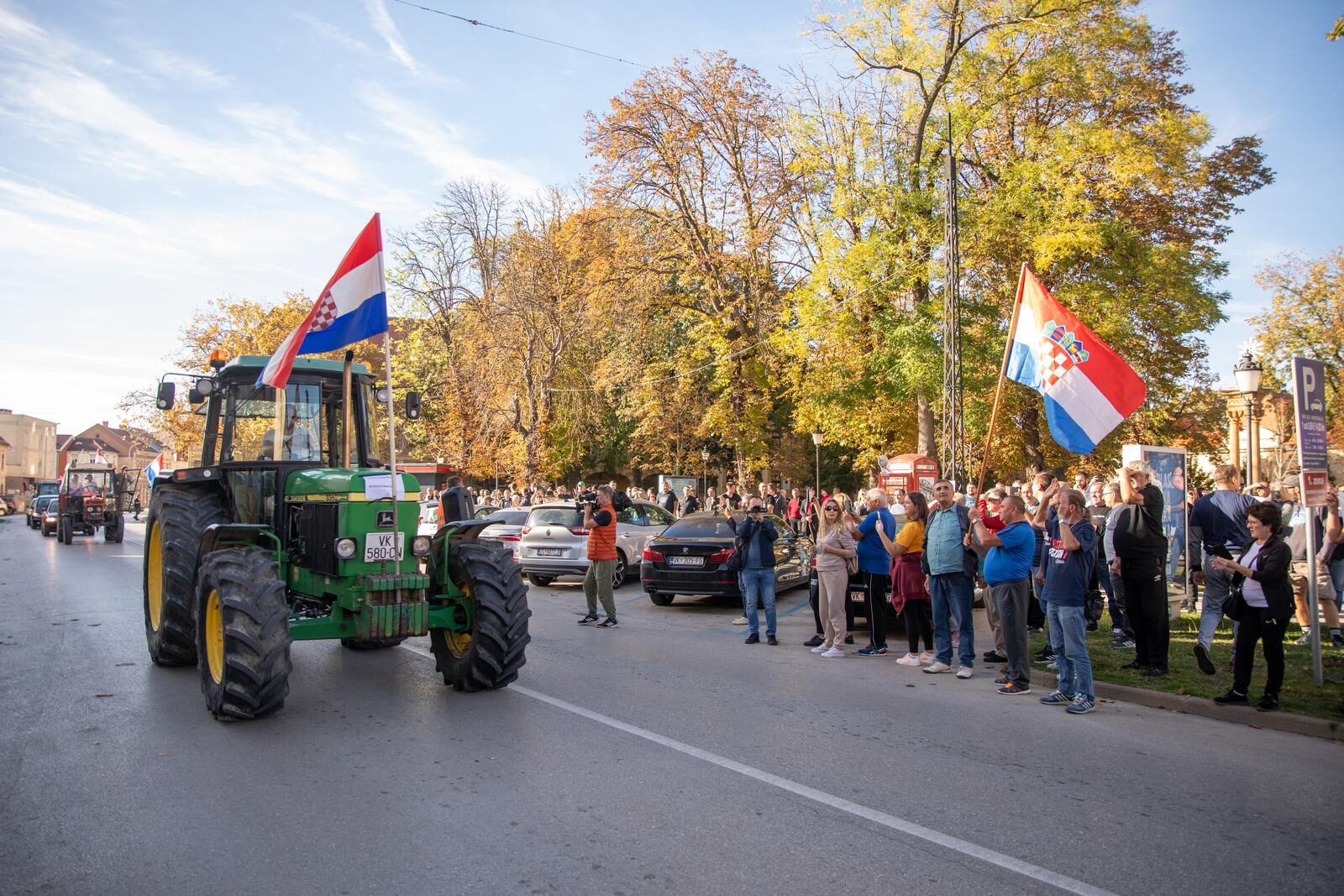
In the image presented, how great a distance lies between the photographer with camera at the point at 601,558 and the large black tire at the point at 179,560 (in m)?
4.73

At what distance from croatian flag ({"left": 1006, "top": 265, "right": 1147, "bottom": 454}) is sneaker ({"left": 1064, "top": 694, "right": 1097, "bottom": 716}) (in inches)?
125

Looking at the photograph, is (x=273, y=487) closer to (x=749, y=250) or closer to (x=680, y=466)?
(x=749, y=250)

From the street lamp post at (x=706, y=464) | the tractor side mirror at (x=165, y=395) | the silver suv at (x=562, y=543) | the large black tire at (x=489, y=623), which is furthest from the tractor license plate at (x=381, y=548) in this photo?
the street lamp post at (x=706, y=464)

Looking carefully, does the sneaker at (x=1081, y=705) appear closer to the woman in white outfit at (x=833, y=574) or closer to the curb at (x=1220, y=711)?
the curb at (x=1220, y=711)

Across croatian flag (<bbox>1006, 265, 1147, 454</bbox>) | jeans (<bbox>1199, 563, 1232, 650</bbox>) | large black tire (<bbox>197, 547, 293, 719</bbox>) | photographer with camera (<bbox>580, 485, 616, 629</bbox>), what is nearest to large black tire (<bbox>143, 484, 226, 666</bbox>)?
large black tire (<bbox>197, 547, 293, 719</bbox>)

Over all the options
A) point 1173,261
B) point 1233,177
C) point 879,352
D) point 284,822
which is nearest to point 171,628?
point 284,822

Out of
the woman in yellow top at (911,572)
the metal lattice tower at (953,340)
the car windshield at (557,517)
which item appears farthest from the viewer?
the metal lattice tower at (953,340)

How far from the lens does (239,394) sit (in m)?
8.86

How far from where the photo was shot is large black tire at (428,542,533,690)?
7.49 metres

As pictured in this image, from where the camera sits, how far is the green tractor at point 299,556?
260 inches

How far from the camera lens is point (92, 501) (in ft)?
108

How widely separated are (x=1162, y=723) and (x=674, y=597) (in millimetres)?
10017

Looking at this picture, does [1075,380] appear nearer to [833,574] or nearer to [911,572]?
[911,572]

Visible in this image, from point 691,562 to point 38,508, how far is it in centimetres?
4314
